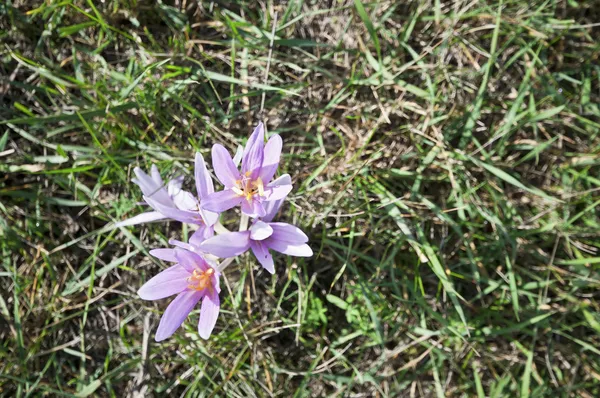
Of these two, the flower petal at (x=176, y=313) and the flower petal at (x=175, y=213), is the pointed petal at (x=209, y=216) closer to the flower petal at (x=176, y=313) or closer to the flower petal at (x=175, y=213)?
the flower petal at (x=175, y=213)

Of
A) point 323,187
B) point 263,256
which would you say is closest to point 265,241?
point 263,256

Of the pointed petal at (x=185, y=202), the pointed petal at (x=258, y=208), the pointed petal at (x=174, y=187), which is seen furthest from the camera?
the pointed petal at (x=174, y=187)

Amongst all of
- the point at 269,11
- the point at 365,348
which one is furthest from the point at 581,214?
the point at 269,11

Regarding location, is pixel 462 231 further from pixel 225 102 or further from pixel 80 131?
pixel 80 131

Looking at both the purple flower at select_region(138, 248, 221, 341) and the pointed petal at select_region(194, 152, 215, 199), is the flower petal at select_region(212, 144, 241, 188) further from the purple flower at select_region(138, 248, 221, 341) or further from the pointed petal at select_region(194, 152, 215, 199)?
the purple flower at select_region(138, 248, 221, 341)

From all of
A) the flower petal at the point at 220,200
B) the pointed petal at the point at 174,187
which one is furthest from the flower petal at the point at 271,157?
the pointed petal at the point at 174,187
